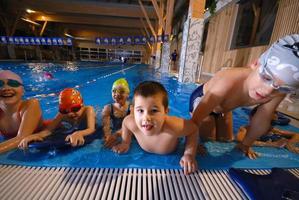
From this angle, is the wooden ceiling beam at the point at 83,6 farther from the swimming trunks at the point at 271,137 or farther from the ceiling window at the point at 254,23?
the swimming trunks at the point at 271,137

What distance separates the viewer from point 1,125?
2.41m

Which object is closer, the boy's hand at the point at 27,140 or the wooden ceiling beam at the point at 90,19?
the boy's hand at the point at 27,140

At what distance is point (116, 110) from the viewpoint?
334 centimetres

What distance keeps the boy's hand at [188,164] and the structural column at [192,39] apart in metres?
6.92

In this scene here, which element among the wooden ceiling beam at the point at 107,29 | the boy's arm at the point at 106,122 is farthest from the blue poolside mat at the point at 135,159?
the wooden ceiling beam at the point at 107,29

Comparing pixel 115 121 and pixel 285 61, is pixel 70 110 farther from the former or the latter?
pixel 285 61

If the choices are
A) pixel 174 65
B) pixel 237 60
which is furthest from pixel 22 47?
pixel 237 60

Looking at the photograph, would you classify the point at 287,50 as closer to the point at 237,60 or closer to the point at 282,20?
the point at 282,20

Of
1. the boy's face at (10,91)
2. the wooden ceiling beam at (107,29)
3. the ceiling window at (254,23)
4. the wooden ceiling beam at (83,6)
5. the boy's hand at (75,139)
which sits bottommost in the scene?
the boy's hand at (75,139)

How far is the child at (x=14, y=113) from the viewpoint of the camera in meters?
2.13

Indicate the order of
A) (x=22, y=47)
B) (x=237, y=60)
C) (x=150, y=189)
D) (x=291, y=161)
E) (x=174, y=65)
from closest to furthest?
(x=150, y=189) < (x=291, y=161) < (x=237, y=60) < (x=174, y=65) < (x=22, y=47)

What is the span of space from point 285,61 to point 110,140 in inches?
84.7

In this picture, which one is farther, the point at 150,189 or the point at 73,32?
the point at 73,32

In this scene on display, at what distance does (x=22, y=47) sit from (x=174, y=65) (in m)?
19.5
